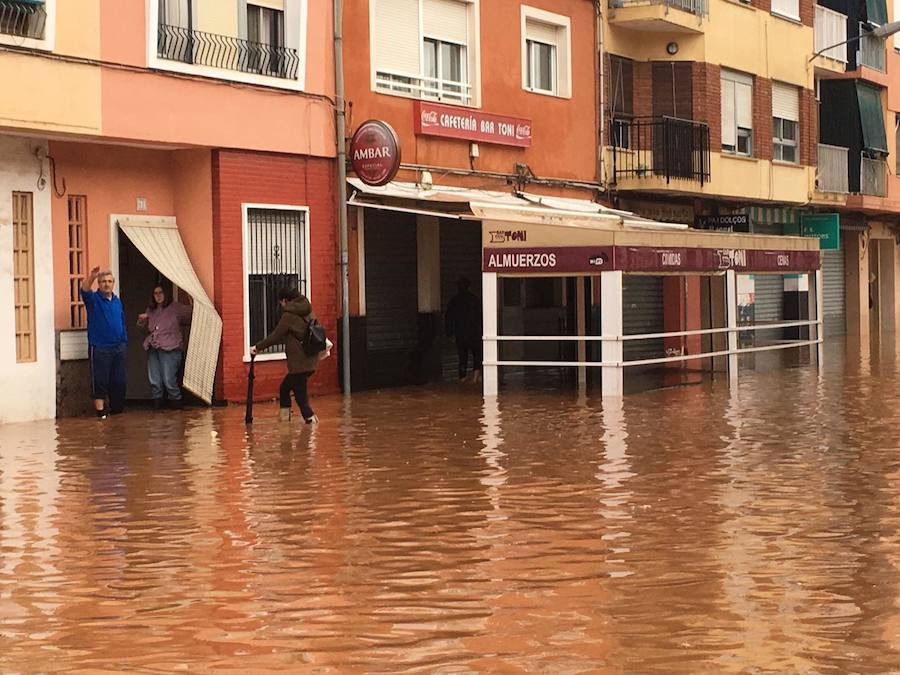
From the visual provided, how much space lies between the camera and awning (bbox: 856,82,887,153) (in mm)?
41406

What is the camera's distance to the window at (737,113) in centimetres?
3384

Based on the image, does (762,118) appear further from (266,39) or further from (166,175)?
(166,175)

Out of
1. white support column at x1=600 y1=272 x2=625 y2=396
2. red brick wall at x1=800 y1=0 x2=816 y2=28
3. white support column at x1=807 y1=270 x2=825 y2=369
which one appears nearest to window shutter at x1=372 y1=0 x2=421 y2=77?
white support column at x1=600 y1=272 x2=625 y2=396

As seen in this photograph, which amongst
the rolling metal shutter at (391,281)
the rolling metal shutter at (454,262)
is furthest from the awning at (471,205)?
the rolling metal shutter at (454,262)

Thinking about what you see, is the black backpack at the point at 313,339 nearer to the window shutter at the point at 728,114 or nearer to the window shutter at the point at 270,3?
the window shutter at the point at 270,3

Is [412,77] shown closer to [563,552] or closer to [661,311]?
[661,311]

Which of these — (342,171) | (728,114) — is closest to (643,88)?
(728,114)

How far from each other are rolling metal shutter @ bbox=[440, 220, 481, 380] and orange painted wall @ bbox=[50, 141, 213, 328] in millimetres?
5989

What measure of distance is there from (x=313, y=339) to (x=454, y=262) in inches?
358

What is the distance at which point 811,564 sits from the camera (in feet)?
28.9

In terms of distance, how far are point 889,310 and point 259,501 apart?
130 feet

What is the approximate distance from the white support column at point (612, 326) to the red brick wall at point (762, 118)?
47.0 ft

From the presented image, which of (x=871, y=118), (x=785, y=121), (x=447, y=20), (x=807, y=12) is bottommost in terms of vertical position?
(x=785, y=121)

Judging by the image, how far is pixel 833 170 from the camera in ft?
131
